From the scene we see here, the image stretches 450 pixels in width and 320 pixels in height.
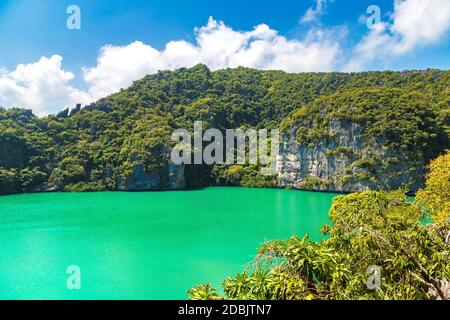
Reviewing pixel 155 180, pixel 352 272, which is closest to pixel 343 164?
pixel 155 180

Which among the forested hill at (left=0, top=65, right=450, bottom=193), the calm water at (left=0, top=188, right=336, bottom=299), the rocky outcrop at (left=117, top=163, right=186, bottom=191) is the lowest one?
the calm water at (left=0, top=188, right=336, bottom=299)

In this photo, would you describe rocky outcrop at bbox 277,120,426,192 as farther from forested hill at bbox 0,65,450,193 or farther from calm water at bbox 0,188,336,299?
calm water at bbox 0,188,336,299

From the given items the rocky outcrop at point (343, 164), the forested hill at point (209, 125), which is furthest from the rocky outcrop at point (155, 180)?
the rocky outcrop at point (343, 164)

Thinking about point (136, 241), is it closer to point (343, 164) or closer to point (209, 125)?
point (343, 164)

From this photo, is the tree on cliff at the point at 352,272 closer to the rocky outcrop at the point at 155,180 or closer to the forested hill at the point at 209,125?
the forested hill at the point at 209,125

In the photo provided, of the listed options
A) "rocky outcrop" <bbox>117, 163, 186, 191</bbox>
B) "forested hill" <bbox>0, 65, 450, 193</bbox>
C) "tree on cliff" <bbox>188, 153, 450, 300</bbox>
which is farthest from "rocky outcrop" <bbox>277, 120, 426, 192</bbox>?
"tree on cliff" <bbox>188, 153, 450, 300</bbox>
